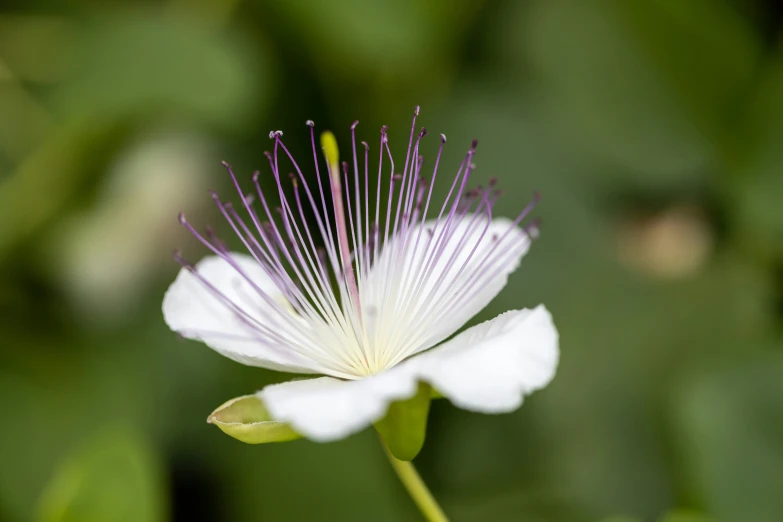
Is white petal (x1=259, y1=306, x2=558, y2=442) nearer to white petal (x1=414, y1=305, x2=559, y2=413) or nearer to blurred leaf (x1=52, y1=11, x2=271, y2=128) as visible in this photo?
white petal (x1=414, y1=305, x2=559, y2=413)

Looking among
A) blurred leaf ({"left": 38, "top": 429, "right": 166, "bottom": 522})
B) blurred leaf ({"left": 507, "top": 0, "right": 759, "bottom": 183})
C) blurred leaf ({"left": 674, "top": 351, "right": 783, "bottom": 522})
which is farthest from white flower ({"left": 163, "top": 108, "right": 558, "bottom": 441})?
blurred leaf ({"left": 507, "top": 0, "right": 759, "bottom": 183})

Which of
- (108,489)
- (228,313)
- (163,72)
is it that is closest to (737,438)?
(228,313)

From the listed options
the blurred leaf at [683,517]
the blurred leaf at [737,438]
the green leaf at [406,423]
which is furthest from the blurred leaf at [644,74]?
the green leaf at [406,423]

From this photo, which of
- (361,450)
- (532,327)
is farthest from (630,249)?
(532,327)

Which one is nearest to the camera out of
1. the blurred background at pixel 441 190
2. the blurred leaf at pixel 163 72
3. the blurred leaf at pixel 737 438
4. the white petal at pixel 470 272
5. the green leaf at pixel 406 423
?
the green leaf at pixel 406 423

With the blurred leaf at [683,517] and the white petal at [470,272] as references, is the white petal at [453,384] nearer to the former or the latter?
the white petal at [470,272]

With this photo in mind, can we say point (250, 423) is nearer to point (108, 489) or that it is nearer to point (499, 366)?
point (499, 366)

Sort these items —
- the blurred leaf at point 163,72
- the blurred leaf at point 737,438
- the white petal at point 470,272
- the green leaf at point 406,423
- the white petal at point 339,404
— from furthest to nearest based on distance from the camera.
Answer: the blurred leaf at point 163,72
the blurred leaf at point 737,438
the white petal at point 470,272
the green leaf at point 406,423
the white petal at point 339,404

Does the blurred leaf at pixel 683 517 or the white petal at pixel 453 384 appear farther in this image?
the blurred leaf at pixel 683 517

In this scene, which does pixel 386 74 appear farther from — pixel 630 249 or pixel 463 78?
pixel 630 249
